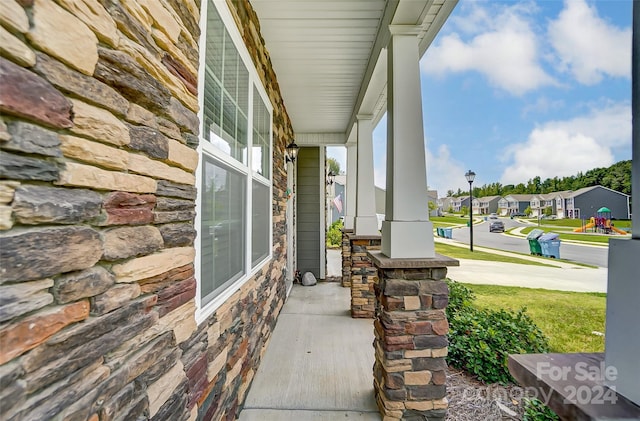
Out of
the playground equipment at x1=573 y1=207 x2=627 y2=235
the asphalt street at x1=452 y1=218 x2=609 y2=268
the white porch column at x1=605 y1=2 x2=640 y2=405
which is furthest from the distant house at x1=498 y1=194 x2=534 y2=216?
the white porch column at x1=605 y1=2 x2=640 y2=405

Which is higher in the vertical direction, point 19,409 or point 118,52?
point 118,52

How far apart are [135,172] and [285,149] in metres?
3.92

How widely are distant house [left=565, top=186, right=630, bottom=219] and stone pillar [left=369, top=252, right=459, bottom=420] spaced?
2.67ft

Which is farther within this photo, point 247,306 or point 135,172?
point 247,306

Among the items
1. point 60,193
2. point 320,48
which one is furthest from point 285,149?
point 60,193

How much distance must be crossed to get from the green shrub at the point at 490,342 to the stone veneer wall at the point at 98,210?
2452mm

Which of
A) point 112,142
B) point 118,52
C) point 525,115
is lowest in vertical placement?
point 112,142

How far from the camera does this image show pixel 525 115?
4207 mm

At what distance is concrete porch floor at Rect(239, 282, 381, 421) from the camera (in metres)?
2.16

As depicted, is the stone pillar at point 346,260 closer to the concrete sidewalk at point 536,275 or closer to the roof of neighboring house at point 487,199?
the concrete sidewalk at point 536,275

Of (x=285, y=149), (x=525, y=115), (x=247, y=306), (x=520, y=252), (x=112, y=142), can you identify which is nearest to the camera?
(x=112, y=142)

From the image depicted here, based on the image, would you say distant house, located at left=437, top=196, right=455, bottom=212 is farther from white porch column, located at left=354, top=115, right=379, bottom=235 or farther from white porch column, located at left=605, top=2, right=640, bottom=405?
white porch column, located at left=605, top=2, right=640, bottom=405

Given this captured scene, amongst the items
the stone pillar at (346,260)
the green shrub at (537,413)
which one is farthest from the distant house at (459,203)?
the green shrub at (537,413)

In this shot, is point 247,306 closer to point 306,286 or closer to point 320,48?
point 320,48
